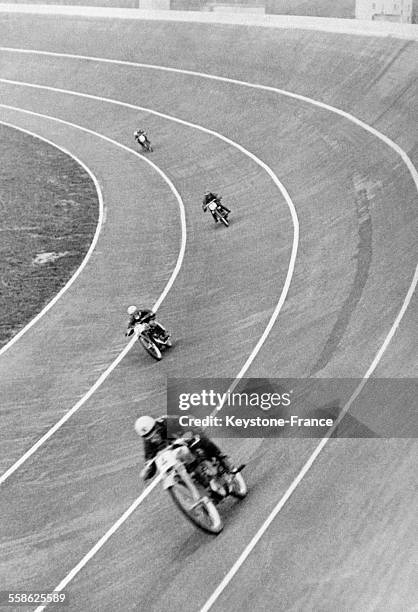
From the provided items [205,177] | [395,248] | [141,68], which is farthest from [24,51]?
[395,248]

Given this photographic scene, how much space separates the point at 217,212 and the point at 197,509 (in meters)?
15.6

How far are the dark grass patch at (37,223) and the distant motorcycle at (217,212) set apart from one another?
375 cm

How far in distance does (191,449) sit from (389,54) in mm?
26593

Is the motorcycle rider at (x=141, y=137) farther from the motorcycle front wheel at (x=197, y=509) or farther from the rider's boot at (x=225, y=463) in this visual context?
the motorcycle front wheel at (x=197, y=509)

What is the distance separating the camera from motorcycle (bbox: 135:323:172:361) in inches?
785

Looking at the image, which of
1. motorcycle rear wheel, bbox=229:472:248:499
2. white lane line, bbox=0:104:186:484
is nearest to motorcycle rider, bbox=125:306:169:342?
white lane line, bbox=0:104:186:484

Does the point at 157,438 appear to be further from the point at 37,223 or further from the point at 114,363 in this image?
the point at 37,223

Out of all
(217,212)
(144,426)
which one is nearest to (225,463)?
(144,426)

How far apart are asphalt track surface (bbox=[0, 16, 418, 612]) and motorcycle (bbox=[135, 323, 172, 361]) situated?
28cm

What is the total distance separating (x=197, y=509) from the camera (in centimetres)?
1327

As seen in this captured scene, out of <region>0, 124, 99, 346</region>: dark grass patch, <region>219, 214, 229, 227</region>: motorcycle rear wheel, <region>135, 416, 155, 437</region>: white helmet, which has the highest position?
<region>0, 124, 99, 346</region>: dark grass patch

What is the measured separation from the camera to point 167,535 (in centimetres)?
1384

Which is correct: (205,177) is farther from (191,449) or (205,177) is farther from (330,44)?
(191,449)

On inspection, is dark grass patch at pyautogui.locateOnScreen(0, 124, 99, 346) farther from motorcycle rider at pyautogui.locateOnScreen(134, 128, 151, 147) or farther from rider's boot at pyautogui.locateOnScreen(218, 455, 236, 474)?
rider's boot at pyautogui.locateOnScreen(218, 455, 236, 474)
